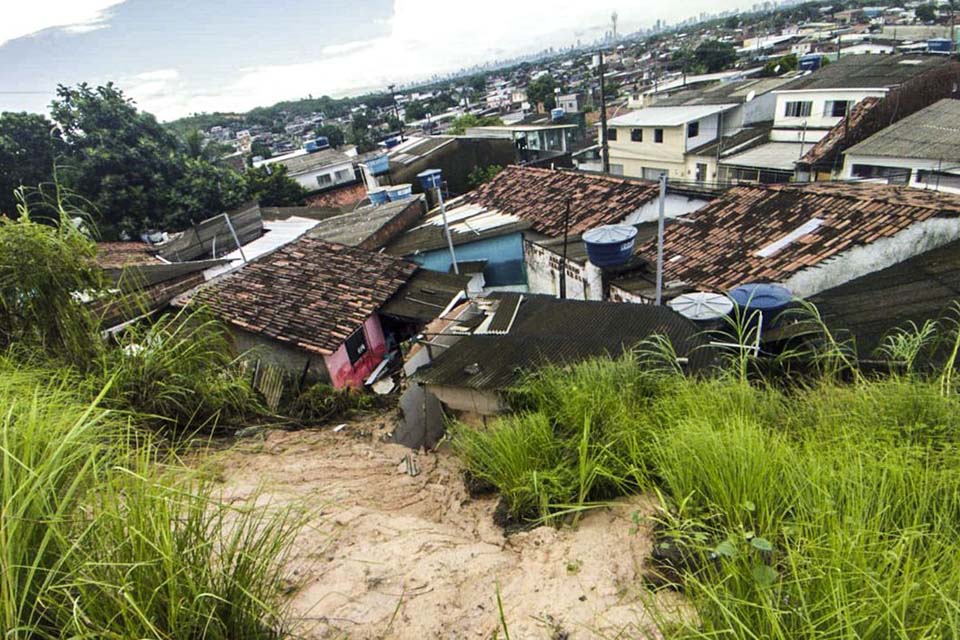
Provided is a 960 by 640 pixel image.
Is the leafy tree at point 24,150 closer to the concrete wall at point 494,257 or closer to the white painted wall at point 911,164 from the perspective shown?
the concrete wall at point 494,257

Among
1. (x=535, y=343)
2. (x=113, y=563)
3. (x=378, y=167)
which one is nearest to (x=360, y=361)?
(x=535, y=343)

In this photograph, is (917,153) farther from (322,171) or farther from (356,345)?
(322,171)

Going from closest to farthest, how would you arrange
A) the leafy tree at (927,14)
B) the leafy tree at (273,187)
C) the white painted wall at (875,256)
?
the white painted wall at (875,256), the leafy tree at (273,187), the leafy tree at (927,14)

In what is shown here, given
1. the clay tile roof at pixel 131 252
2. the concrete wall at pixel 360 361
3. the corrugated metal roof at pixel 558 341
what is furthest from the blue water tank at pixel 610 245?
the clay tile roof at pixel 131 252

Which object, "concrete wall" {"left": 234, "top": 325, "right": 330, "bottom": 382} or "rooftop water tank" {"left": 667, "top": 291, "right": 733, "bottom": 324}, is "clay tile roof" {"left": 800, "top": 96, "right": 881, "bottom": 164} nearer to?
"rooftop water tank" {"left": 667, "top": 291, "right": 733, "bottom": 324}

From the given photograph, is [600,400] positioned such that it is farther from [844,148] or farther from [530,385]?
[844,148]
